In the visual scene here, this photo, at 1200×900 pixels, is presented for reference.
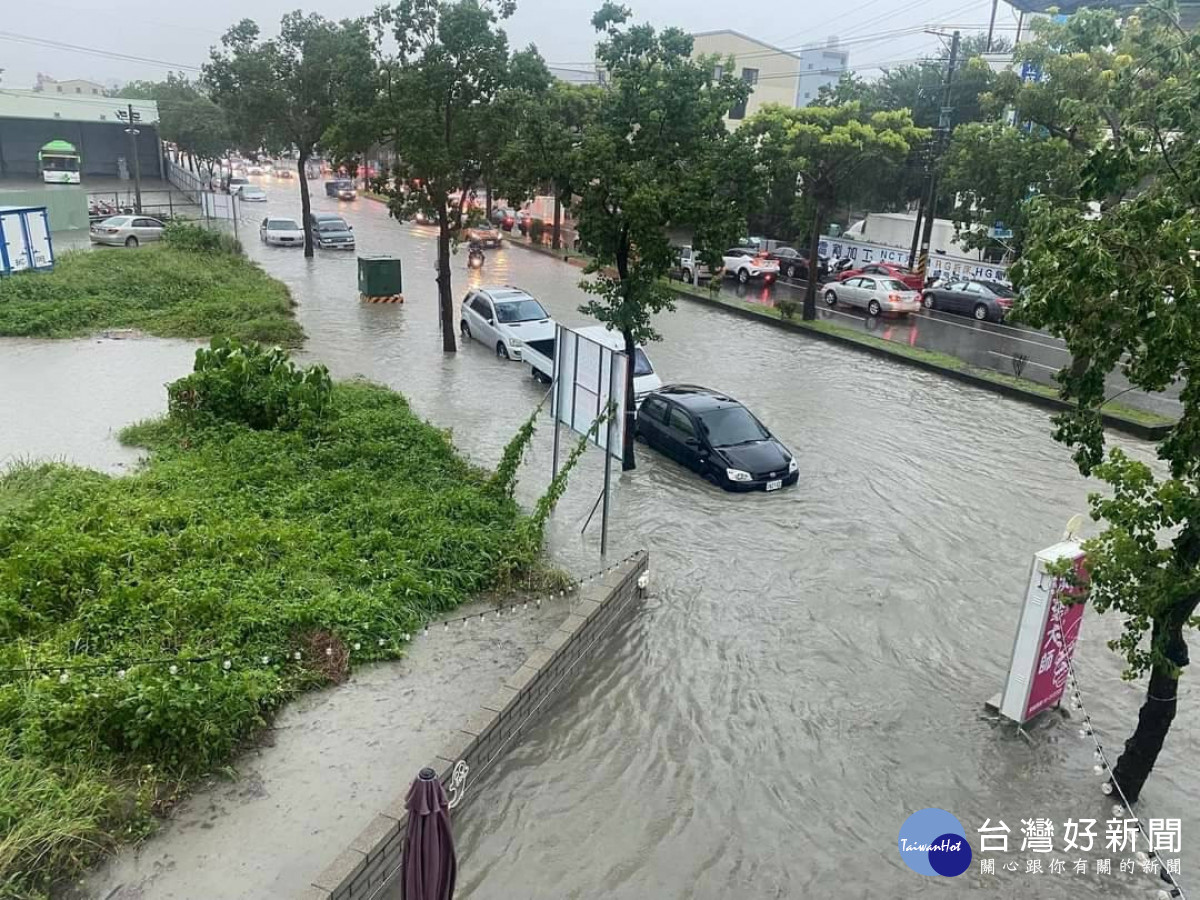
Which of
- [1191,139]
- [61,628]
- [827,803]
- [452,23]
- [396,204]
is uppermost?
[452,23]

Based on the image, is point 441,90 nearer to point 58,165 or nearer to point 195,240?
point 195,240

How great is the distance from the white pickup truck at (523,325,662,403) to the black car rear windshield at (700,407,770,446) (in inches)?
78.1

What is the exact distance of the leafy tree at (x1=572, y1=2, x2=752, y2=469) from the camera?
1320 centimetres

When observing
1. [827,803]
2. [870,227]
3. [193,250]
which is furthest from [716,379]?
[870,227]

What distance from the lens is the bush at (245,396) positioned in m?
13.5

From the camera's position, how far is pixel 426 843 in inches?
181

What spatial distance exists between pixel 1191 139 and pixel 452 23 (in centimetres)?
1633

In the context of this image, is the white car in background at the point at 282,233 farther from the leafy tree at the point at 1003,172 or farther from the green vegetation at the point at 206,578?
the green vegetation at the point at 206,578

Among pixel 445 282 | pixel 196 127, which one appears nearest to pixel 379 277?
pixel 445 282

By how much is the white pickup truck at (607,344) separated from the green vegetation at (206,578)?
5.21 metres

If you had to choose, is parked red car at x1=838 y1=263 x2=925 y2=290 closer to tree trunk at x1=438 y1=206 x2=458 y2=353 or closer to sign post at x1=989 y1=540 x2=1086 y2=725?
tree trunk at x1=438 y1=206 x2=458 y2=353

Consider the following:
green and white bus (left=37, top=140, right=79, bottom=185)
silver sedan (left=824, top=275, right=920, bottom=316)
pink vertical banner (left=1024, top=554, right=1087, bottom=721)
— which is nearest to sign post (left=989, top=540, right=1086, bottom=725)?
pink vertical banner (left=1024, top=554, right=1087, bottom=721)

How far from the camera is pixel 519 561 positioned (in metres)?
10.0

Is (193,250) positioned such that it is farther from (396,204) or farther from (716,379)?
(716,379)
